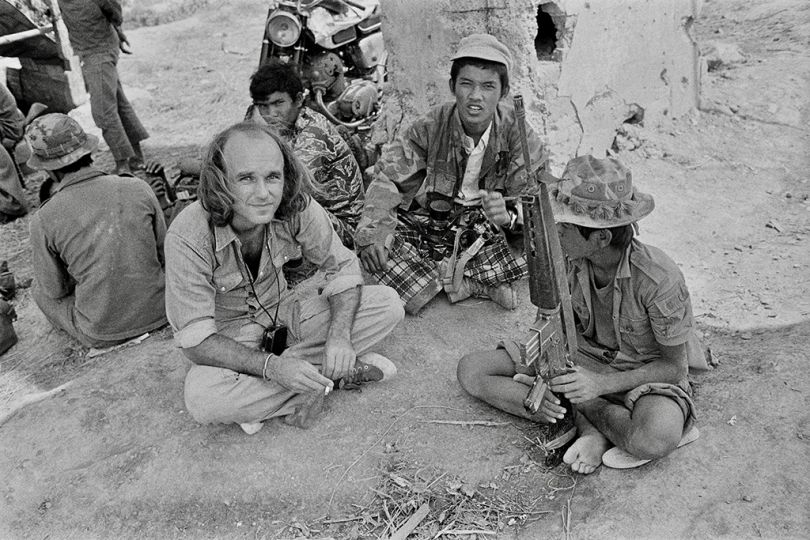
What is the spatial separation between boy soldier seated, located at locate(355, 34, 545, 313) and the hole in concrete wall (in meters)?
1.69

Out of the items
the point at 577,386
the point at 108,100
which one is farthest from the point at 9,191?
the point at 577,386

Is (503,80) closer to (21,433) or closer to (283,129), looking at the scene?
(283,129)

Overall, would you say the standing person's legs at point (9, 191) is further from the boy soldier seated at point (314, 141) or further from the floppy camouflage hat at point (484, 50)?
the floppy camouflage hat at point (484, 50)

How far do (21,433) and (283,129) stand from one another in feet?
7.39

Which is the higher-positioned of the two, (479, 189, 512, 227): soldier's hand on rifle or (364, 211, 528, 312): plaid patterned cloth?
(479, 189, 512, 227): soldier's hand on rifle

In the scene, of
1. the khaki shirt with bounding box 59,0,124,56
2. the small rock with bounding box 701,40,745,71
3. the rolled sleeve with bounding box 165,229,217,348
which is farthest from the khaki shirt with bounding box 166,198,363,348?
the small rock with bounding box 701,40,745,71

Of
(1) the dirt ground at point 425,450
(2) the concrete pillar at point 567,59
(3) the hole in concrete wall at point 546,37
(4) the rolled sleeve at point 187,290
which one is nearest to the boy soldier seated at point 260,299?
(4) the rolled sleeve at point 187,290

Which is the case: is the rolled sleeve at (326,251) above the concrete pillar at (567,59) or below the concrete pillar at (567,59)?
below

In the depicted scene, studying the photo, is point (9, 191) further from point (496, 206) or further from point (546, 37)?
point (496, 206)

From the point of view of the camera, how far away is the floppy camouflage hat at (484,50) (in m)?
3.24

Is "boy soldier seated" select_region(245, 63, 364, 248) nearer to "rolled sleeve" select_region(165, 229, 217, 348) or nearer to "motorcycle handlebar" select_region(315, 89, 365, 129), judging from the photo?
"motorcycle handlebar" select_region(315, 89, 365, 129)

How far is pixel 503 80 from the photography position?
3.38m

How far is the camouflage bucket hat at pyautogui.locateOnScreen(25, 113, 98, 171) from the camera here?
144 inches

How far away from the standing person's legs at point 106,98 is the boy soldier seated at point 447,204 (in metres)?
3.66
